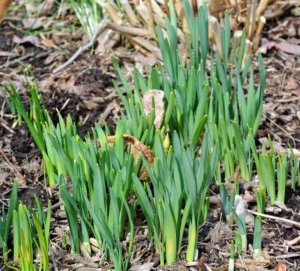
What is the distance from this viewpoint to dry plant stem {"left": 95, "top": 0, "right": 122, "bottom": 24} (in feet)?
11.0

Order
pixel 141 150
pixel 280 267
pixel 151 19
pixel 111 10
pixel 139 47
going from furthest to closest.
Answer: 1. pixel 139 47
2. pixel 111 10
3. pixel 151 19
4. pixel 141 150
5. pixel 280 267

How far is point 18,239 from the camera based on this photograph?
187 centimetres

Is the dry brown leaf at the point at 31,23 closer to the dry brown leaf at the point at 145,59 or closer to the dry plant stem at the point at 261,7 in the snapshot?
the dry brown leaf at the point at 145,59

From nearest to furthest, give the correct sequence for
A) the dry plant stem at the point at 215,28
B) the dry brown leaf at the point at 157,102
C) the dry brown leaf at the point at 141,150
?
the dry brown leaf at the point at 141,150, the dry brown leaf at the point at 157,102, the dry plant stem at the point at 215,28

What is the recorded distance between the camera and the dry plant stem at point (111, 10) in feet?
11.0

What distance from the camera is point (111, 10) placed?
3.37 m

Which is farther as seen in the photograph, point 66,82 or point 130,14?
point 130,14

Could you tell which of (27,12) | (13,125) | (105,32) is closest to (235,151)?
(13,125)

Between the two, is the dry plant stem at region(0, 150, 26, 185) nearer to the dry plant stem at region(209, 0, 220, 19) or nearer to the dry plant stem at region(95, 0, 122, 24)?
the dry plant stem at region(95, 0, 122, 24)

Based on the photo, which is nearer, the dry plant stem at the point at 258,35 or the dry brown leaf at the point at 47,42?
the dry plant stem at the point at 258,35

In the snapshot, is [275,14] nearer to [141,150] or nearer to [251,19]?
[251,19]

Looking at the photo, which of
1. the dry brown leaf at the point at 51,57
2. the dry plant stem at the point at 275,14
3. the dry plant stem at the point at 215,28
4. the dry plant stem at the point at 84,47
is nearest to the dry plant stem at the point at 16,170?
the dry plant stem at the point at 84,47

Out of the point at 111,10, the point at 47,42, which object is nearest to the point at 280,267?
the point at 111,10

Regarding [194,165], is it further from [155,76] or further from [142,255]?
[155,76]
